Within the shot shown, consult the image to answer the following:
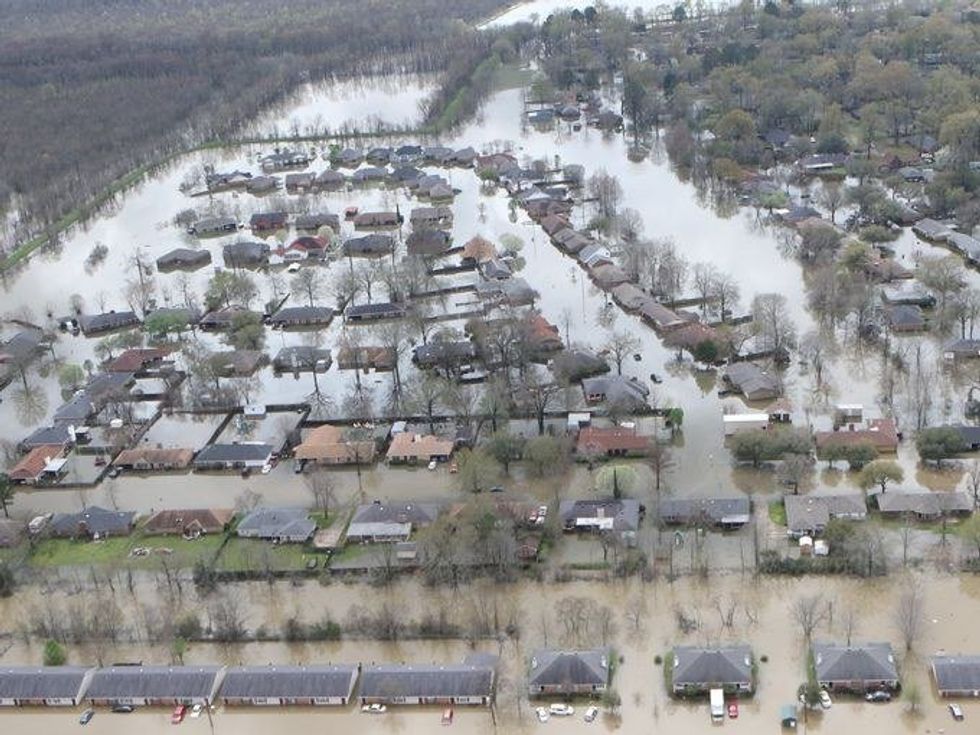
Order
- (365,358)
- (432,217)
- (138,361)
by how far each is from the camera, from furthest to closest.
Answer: (432,217) < (138,361) < (365,358)

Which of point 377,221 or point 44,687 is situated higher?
point 377,221

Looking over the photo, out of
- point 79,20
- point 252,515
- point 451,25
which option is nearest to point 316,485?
point 252,515

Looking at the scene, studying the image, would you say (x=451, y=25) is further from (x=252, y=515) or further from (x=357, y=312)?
(x=252, y=515)

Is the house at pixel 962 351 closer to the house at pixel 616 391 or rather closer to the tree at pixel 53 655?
the house at pixel 616 391

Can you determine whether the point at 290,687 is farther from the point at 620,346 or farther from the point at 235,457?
the point at 620,346

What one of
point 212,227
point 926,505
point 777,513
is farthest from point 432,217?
point 926,505

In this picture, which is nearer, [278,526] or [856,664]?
[856,664]

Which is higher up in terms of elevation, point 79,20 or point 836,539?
point 79,20
